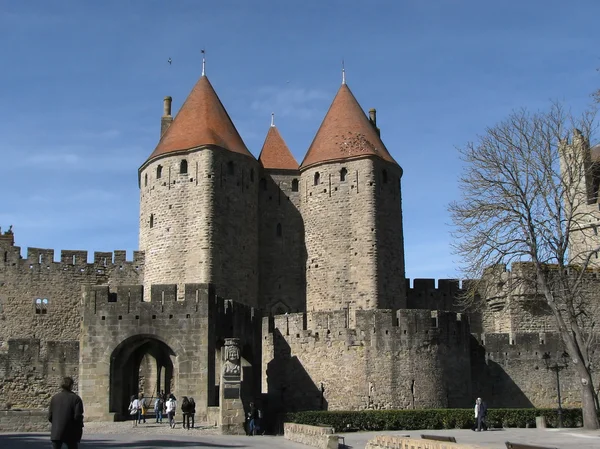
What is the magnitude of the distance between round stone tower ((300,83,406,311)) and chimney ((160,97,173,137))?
715cm

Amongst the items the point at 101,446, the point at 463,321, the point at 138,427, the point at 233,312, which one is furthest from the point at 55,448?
the point at 463,321

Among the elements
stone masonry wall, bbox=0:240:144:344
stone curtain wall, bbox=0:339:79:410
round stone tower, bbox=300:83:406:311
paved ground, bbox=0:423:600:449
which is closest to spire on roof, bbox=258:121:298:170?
round stone tower, bbox=300:83:406:311

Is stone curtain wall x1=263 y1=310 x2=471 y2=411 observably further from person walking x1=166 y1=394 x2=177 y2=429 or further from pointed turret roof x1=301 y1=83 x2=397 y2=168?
pointed turret roof x1=301 y1=83 x2=397 y2=168

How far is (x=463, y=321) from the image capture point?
31281mm

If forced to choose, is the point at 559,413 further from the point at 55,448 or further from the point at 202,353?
the point at 55,448

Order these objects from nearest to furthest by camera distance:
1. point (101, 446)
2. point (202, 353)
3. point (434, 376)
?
1. point (101, 446)
2. point (202, 353)
3. point (434, 376)

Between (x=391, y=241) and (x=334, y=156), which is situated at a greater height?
(x=334, y=156)

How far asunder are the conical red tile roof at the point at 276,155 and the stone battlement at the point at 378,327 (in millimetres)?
11680

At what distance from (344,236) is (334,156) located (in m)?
3.81

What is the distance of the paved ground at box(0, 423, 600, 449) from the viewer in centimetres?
1948

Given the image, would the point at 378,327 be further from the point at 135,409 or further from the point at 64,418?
the point at 64,418

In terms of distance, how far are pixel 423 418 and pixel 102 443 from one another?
36.9 feet

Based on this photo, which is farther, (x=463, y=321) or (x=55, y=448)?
(x=463, y=321)

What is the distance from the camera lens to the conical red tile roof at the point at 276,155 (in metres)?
41.0
